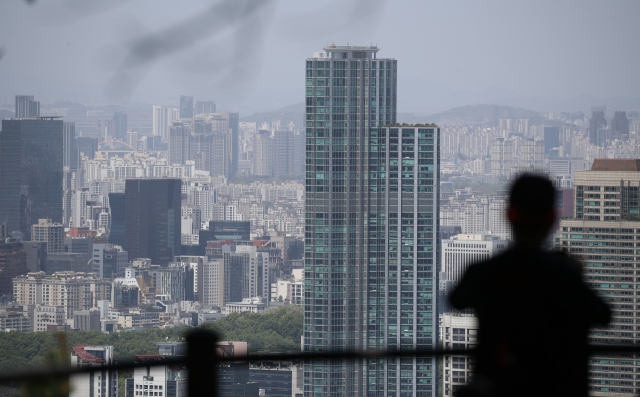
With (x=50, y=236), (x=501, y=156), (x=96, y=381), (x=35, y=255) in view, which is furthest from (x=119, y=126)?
(x=96, y=381)

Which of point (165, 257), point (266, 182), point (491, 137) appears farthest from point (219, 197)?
point (491, 137)

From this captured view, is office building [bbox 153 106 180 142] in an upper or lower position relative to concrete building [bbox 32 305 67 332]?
upper

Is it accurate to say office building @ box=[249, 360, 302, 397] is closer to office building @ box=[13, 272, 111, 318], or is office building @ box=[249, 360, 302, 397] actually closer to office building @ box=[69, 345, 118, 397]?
office building @ box=[69, 345, 118, 397]

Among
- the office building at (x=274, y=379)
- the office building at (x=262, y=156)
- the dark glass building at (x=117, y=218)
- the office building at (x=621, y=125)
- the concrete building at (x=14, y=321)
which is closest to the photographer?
the office building at (x=274, y=379)

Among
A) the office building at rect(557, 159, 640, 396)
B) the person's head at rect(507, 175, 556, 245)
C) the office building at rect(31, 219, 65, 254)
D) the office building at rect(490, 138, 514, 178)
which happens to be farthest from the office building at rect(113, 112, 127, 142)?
the person's head at rect(507, 175, 556, 245)

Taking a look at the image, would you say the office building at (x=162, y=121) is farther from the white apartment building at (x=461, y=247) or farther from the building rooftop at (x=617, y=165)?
the building rooftop at (x=617, y=165)

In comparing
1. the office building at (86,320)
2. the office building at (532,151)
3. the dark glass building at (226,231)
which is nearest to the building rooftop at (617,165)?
the office building at (86,320)

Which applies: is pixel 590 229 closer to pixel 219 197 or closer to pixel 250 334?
pixel 250 334

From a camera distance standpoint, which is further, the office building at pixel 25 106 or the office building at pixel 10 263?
the office building at pixel 25 106
